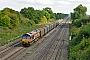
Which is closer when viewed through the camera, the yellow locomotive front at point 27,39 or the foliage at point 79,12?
the yellow locomotive front at point 27,39

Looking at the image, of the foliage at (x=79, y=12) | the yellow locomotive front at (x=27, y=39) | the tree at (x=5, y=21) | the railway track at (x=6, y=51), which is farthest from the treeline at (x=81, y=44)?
the foliage at (x=79, y=12)

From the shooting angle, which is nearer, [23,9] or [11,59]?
[11,59]

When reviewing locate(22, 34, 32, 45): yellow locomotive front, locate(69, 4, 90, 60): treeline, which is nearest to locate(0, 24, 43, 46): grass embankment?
locate(22, 34, 32, 45): yellow locomotive front

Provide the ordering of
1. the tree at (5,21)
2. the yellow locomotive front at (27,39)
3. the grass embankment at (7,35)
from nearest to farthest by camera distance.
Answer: the yellow locomotive front at (27,39)
the grass embankment at (7,35)
the tree at (5,21)

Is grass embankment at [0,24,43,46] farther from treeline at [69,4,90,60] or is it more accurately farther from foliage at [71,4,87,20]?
foliage at [71,4,87,20]

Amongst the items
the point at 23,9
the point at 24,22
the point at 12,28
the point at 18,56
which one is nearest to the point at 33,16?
the point at 23,9

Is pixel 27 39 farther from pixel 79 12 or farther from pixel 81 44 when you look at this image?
pixel 79 12

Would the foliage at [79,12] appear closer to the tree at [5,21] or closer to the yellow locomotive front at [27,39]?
the tree at [5,21]

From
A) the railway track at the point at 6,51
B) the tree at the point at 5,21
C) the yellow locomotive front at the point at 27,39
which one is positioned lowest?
the railway track at the point at 6,51

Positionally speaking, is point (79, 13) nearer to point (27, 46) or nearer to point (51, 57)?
point (27, 46)

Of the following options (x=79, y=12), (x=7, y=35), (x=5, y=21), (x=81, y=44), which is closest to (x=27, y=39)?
(x=81, y=44)

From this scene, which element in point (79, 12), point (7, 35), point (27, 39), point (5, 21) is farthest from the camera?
point (79, 12)

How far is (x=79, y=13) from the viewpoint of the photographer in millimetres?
A: 111438

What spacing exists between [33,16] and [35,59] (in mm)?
86049
